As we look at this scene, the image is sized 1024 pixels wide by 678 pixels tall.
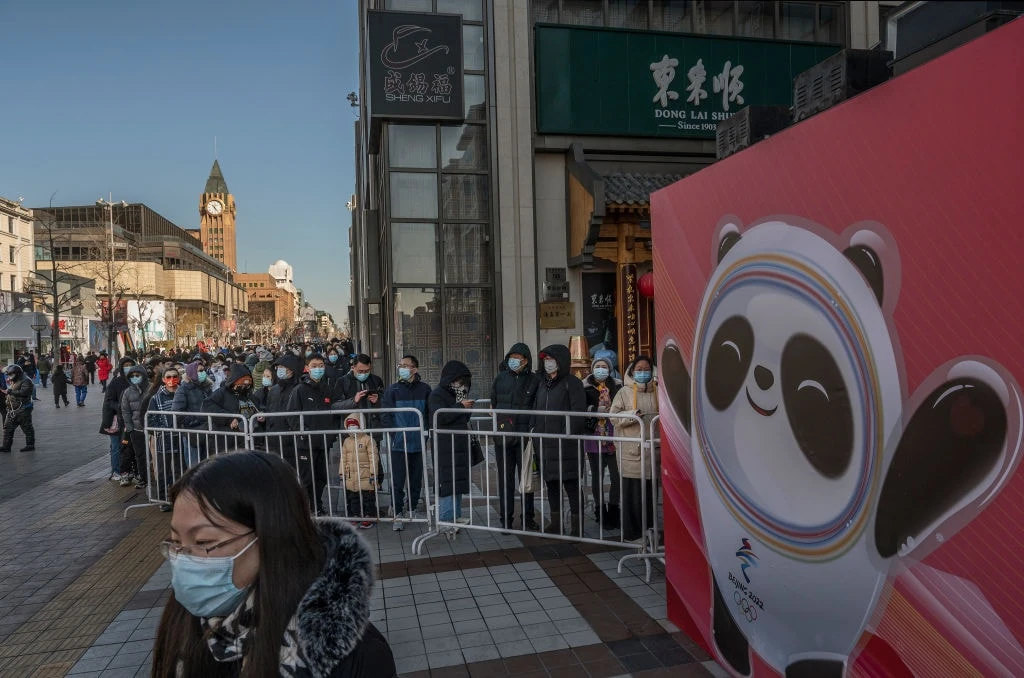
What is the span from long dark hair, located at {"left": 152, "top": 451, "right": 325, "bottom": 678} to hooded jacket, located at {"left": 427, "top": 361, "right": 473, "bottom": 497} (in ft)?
15.0

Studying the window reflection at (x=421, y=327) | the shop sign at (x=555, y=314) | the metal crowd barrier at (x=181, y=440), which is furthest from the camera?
the shop sign at (x=555, y=314)

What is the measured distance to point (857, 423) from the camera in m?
2.54

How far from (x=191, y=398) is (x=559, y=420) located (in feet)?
16.5

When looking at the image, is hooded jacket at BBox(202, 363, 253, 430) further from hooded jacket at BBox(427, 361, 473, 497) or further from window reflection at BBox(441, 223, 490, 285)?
window reflection at BBox(441, 223, 490, 285)

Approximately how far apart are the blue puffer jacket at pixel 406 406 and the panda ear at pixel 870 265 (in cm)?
521

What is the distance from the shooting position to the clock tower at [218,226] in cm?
17088

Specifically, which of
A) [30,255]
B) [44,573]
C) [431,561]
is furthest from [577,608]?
[30,255]

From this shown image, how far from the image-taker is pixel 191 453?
7.84 metres

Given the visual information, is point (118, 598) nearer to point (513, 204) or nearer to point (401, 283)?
point (401, 283)

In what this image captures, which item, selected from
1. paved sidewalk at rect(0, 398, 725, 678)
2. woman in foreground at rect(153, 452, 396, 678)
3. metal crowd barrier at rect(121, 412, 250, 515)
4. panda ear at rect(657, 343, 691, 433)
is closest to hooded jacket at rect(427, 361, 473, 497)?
paved sidewalk at rect(0, 398, 725, 678)

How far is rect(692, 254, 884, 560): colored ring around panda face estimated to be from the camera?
250 cm

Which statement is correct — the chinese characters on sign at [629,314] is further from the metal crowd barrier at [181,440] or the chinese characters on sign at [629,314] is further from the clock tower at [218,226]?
the clock tower at [218,226]

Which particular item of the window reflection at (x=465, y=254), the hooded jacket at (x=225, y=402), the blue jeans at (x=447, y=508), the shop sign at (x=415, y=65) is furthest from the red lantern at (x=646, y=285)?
the hooded jacket at (x=225, y=402)

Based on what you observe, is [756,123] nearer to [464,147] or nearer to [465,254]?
[465,254]
